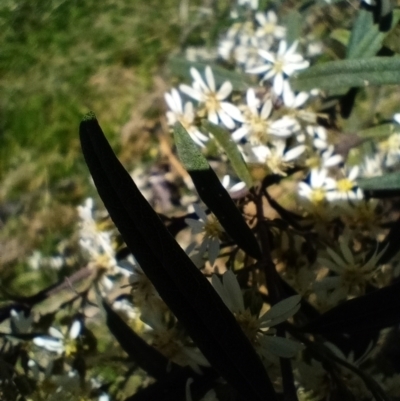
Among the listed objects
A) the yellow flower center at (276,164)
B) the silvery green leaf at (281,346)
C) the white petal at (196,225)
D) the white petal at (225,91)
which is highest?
the white petal at (225,91)

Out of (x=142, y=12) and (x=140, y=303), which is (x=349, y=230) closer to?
(x=140, y=303)

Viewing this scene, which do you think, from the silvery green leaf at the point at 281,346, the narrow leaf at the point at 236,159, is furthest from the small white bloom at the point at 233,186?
the silvery green leaf at the point at 281,346

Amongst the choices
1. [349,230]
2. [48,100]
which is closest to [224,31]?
[48,100]

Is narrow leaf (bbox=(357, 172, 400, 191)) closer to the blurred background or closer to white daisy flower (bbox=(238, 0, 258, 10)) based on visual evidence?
white daisy flower (bbox=(238, 0, 258, 10))

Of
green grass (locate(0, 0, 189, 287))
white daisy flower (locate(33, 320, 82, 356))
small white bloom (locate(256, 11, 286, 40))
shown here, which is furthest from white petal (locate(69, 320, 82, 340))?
green grass (locate(0, 0, 189, 287))

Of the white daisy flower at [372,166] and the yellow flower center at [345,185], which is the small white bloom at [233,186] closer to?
the yellow flower center at [345,185]

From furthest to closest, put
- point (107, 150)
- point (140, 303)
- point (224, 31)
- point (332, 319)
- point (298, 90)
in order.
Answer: point (224, 31) → point (298, 90) → point (140, 303) → point (332, 319) → point (107, 150)

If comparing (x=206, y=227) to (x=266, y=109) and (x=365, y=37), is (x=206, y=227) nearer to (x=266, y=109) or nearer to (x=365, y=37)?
(x=266, y=109)
